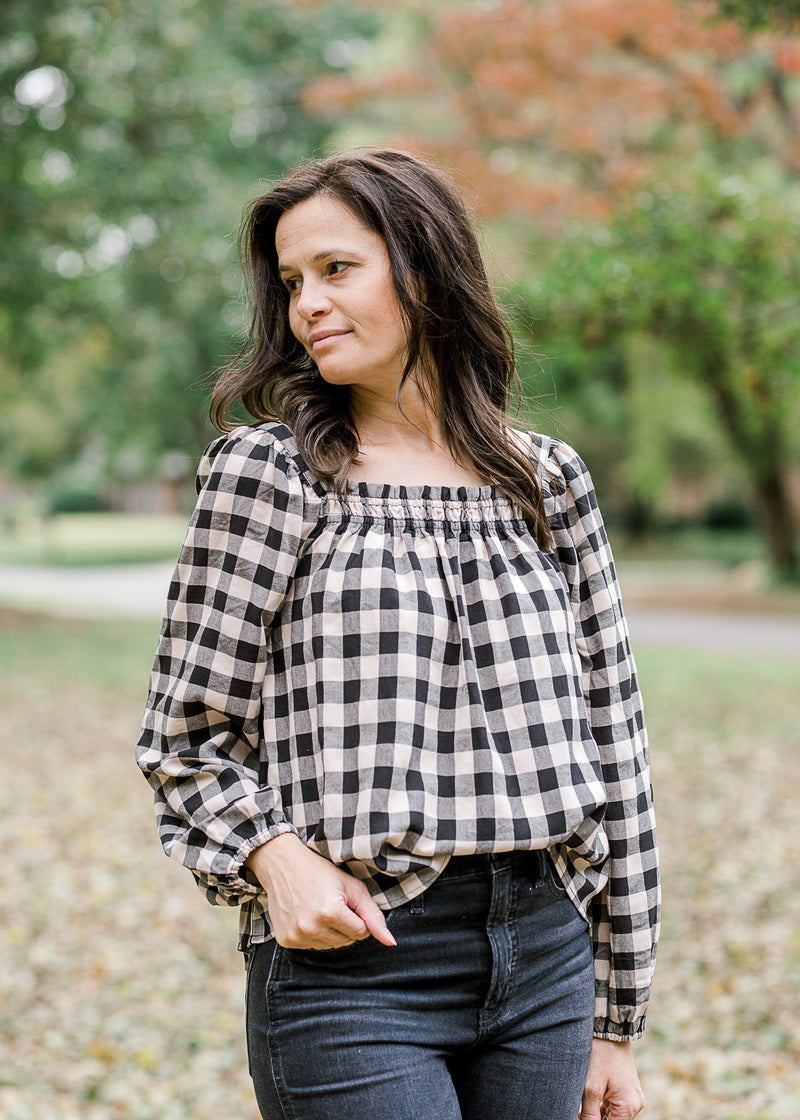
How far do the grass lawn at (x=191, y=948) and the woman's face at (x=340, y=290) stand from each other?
2703 mm

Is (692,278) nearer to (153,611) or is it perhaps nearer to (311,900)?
(311,900)

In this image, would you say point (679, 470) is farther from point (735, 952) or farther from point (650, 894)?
point (650, 894)

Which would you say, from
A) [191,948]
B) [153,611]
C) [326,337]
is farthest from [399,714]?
[153,611]

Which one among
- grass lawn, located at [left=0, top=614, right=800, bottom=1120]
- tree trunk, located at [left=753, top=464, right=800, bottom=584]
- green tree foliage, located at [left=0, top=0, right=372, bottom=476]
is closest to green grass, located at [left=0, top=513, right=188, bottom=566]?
green tree foliage, located at [left=0, top=0, right=372, bottom=476]

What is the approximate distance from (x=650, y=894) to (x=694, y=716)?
7.57 m

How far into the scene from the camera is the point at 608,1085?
5.72 feet

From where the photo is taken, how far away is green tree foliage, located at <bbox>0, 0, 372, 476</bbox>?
12.9 m

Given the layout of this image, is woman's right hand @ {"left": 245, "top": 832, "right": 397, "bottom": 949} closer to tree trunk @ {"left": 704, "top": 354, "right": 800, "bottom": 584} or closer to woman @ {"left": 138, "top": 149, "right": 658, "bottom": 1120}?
woman @ {"left": 138, "top": 149, "right": 658, "bottom": 1120}

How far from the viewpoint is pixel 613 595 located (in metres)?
1.76

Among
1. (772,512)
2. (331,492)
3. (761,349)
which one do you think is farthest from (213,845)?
(772,512)

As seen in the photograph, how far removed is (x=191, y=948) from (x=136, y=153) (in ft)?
36.1

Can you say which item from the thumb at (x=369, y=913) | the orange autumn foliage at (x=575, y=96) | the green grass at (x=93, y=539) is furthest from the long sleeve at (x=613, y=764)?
the green grass at (x=93, y=539)

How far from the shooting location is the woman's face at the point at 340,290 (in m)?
1.64

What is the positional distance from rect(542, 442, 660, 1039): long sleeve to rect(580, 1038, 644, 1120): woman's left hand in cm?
3
